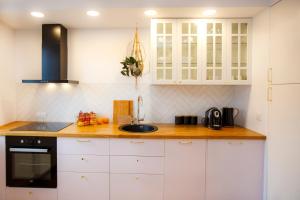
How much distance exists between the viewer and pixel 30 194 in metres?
2.14

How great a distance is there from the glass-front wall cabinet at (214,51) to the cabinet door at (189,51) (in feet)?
0.34

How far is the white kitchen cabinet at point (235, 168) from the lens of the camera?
2.05 m

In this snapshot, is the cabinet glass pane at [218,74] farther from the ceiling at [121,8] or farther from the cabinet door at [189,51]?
the ceiling at [121,8]

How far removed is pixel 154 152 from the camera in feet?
6.73

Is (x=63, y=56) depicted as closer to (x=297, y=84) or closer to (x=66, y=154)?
(x=66, y=154)

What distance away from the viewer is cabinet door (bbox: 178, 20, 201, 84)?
90.6 inches

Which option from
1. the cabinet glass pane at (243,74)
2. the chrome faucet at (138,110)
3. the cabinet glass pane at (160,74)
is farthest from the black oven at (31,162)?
the cabinet glass pane at (243,74)

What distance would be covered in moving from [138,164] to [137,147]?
0.18 meters

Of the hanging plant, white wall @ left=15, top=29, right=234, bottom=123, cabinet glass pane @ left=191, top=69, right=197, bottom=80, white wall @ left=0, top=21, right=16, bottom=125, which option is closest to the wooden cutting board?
white wall @ left=15, top=29, right=234, bottom=123

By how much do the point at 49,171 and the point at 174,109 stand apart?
1684 millimetres

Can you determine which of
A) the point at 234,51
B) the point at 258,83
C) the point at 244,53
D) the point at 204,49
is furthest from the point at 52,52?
the point at 258,83

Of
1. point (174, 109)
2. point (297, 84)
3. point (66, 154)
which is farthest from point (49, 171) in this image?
point (297, 84)

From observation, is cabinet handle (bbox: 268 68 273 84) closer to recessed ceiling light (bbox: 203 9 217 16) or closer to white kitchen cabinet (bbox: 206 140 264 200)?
white kitchen cabinet (bbox: 206 140 264 200)

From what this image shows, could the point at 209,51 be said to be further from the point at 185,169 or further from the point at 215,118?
the point at 185,169
